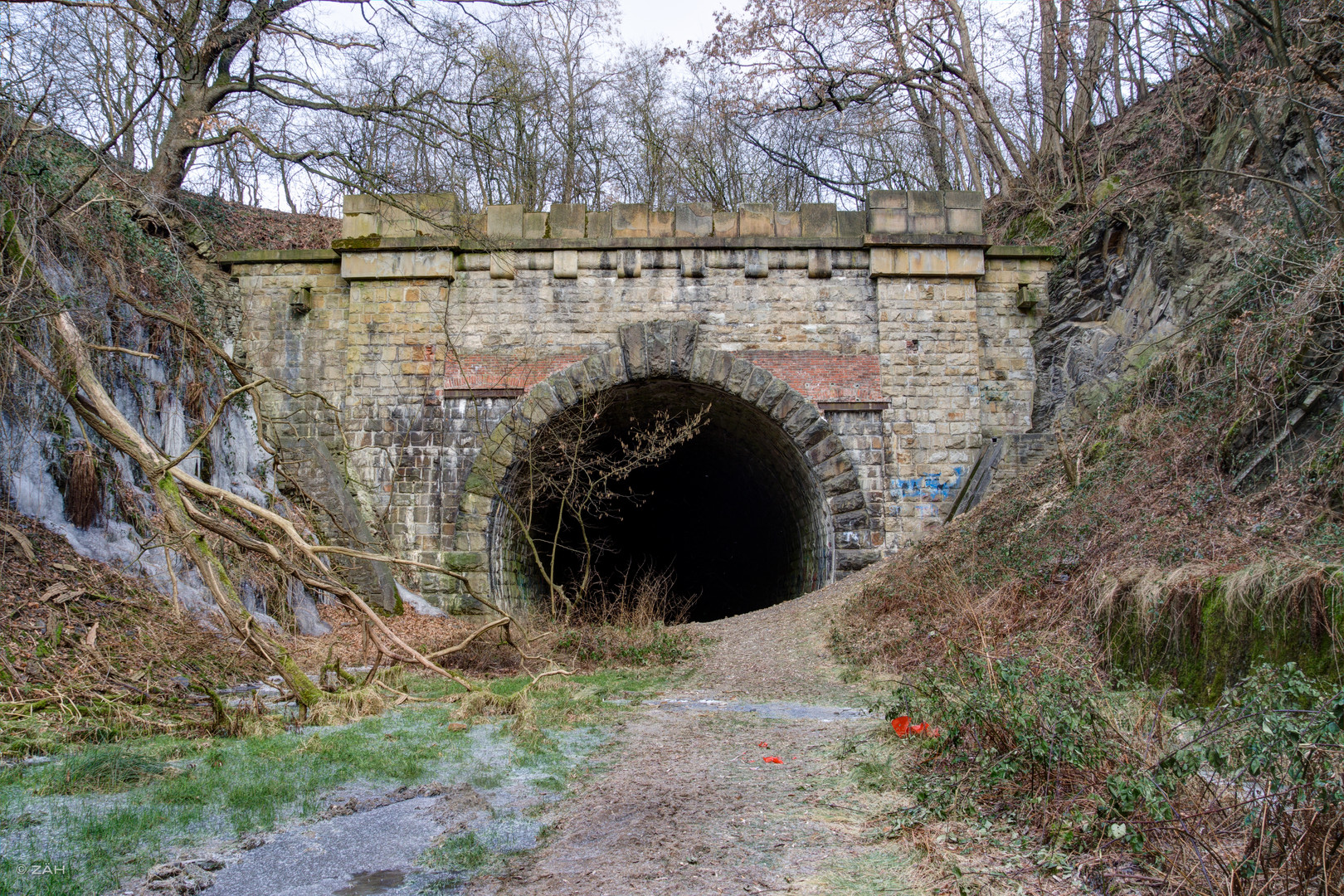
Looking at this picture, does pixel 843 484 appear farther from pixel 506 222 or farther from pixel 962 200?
pixel 506 222

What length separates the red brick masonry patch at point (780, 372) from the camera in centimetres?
1282

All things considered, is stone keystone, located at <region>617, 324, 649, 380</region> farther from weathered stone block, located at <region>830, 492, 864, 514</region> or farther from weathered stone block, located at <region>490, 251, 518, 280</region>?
weathered stone block, located at <region>830, 492, 864, 514</region>

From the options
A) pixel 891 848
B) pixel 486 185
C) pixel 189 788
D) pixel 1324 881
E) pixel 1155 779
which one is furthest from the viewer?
pixel 486 185

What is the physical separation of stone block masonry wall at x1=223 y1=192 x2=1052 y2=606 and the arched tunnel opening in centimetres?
106

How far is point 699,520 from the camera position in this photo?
1941 cm

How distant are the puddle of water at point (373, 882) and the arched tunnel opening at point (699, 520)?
25.2 feet

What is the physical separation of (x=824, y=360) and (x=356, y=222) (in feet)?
22.6

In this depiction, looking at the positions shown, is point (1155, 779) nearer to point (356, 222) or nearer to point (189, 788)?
point (189, 788)

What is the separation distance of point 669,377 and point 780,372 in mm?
1555

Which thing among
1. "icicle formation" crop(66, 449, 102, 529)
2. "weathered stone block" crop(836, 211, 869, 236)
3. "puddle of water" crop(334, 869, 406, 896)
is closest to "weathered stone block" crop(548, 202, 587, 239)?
"weathered stone block" crop(836, 211, 869, 236)

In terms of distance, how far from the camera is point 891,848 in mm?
3377

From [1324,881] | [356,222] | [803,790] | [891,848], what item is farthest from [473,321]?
[1324,881]

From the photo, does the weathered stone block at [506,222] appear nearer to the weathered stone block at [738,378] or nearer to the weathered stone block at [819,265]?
the weathered stone block at [738,378]

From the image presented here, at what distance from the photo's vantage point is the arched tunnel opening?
44.0ft
